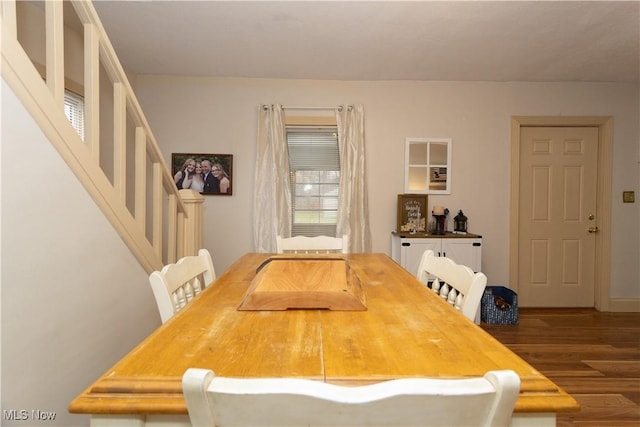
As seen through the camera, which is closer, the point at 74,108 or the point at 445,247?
the point at 74,108

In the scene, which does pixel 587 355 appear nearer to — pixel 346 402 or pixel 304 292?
pixel 304 292

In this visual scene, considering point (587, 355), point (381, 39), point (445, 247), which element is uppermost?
point (381, 39)

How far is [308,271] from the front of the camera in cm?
126

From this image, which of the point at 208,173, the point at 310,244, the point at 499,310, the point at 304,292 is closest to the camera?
the point at 304,292

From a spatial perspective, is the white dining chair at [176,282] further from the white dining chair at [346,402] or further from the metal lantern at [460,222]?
the metal lantern at [460,222]

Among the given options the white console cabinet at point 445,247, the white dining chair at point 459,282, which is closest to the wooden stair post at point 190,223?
the white dining chair at point 459,282

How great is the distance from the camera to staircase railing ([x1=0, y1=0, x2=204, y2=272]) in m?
1.13

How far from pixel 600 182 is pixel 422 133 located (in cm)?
202

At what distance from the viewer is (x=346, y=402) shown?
43cm

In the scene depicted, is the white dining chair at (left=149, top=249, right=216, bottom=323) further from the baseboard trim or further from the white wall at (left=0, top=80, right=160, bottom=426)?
the baseboard trim

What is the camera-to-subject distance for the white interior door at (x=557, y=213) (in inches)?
155

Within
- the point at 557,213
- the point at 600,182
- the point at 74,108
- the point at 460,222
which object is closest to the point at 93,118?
the point at 74,108

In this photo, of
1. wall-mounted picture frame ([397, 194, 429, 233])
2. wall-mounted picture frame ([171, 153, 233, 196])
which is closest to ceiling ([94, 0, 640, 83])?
wall-mounted picture frame ([171, 153, 233, 196])

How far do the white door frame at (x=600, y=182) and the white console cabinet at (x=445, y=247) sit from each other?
0.71 m
